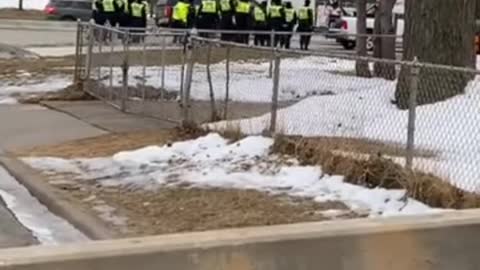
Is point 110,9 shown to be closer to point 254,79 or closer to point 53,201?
point 254,79

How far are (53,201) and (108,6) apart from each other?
929 inches

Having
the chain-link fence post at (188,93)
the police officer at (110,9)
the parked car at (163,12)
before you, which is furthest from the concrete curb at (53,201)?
the parked car at (163,12)

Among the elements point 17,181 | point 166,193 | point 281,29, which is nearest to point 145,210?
point 166,193

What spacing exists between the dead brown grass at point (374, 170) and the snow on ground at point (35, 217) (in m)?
2.65

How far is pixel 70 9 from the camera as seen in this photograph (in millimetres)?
51656

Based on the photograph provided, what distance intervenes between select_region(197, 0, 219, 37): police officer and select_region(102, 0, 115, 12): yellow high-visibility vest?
2.84m

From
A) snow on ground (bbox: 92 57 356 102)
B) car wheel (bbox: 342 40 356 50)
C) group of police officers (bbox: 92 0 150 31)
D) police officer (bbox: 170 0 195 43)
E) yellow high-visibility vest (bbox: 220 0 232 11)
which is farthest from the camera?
car wheel (bbox: 342 40 356 50)

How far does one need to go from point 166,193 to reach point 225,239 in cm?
474

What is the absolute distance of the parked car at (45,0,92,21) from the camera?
167 ft

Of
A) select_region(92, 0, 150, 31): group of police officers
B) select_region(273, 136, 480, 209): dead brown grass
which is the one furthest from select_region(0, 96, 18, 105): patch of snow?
select_region(92, 0, 150, 31): group of police officers

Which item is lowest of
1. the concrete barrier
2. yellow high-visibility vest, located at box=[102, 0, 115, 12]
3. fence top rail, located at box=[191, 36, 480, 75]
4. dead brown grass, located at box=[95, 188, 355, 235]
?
dead brown grass, located at box=[95, 188, 355, 235]

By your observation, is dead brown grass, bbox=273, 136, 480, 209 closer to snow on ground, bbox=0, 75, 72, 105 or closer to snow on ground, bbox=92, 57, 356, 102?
snow on ground, bbox=92, 57, 356, 102

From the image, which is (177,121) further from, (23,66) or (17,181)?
(23,66)

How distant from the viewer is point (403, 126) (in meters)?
11.3
